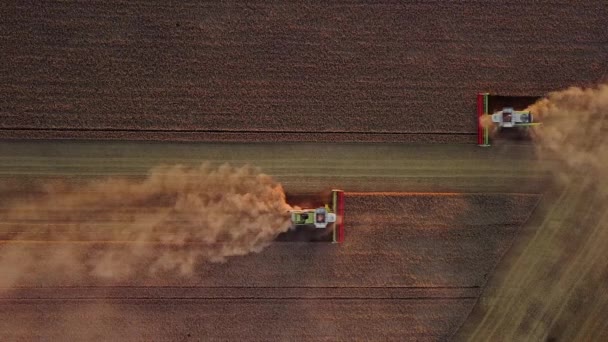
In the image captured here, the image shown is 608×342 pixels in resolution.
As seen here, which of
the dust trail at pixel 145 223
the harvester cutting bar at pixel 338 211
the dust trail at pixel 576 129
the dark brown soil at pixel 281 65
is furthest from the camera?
→ the dust trail at pixel 576 129

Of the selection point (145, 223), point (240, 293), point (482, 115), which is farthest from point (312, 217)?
point (482, 115)

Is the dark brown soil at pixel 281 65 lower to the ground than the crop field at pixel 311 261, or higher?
higher

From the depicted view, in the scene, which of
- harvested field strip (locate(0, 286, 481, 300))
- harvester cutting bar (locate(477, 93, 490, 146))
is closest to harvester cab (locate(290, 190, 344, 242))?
harvested field strip (locate(0, 286, 481, 300))

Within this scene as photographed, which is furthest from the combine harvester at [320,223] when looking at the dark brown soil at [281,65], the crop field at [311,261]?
the dark brown soil at [281,65]

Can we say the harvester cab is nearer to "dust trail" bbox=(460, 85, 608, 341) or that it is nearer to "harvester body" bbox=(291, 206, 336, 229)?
"harvester body" bbox=(291, 206, 336, 229)

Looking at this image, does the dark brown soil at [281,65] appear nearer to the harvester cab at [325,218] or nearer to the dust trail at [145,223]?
the dust trail at [145,223]

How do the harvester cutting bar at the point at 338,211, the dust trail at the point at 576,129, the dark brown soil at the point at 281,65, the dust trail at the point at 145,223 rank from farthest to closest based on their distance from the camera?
the dust trail at the point at 576,129
the harvester cutting bar at the point at 338,211
the dust trail at the point at 145,223
the dark brown soil at the point at 281,65
